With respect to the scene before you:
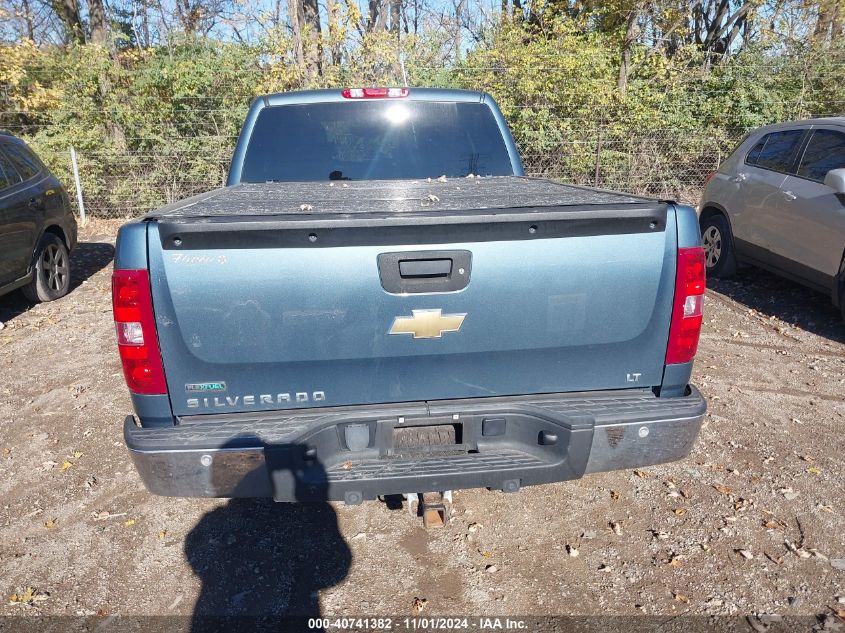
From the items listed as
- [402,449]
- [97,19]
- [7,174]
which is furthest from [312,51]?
[402,449]

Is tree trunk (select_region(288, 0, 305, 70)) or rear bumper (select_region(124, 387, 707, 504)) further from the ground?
tree trunk (select_region(288, 0, 305, 70))

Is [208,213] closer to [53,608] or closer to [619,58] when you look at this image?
[53,608]

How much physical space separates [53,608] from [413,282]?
86.6 inches

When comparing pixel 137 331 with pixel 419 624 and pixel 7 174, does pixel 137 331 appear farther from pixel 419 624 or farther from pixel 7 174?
pixel 7 174

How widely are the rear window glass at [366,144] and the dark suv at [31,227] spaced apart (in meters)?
3.78

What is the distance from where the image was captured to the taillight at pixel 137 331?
83.0 inches

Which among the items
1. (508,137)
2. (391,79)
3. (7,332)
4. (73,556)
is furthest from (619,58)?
(73,556)

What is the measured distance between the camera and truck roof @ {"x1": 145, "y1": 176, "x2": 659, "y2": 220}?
2291 millimetres

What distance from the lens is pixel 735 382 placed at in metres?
4.73

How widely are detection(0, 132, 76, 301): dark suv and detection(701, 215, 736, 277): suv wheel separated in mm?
7800

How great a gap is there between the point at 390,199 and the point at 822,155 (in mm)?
5160

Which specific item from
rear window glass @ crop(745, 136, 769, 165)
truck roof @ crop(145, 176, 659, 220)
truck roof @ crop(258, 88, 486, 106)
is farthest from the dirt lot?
rear window glass @ crop(745, 136, 769, 165)

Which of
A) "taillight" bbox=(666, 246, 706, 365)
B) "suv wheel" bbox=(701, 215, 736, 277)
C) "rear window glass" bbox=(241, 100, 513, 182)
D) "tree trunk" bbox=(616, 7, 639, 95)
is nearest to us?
"taillight" bbox=(666, 246, 706, 365)

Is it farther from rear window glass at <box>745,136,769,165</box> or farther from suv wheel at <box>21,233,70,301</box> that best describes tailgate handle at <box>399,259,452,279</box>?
suv wheel at <box>21,233,70,301</box>
